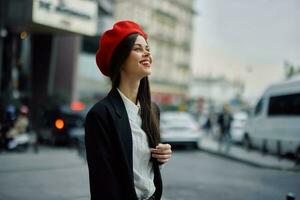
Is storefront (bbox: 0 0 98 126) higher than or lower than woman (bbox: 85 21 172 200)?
higher

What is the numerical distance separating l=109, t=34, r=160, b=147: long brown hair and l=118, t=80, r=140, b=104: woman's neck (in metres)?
0.04

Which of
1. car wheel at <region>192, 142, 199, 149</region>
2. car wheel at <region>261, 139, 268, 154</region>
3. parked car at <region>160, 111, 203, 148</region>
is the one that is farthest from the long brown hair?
car wheel at <region>192, 142, 199, 149</region>

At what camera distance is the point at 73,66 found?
24.3m

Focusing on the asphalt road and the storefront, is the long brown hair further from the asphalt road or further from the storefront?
Result: the storefront

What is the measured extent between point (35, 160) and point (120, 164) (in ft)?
30.5

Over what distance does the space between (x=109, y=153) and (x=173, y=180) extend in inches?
279

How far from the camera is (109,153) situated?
206 cm

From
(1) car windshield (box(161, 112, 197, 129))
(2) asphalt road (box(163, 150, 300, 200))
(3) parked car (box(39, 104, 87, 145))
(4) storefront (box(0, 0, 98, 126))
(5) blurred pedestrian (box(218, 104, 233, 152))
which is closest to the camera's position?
(2) asphalt road (box(163, 150, 300, 200))


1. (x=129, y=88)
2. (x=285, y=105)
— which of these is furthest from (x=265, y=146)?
(x=129, y=88)

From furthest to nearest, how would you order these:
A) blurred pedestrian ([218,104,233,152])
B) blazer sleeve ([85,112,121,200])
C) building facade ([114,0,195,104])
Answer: building facade ([114,0,195,104]) → blurred pedestrian ([218,104,233,152]) → blazer sleeve ([85,112,121,200])

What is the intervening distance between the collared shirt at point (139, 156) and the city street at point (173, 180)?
4.55 meters

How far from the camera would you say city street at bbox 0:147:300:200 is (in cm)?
712

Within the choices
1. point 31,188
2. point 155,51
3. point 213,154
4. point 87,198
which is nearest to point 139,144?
point 87,198

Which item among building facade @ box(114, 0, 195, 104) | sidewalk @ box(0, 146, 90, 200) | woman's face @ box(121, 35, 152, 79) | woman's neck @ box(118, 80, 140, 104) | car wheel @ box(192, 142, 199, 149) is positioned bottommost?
sidewalk @ box(0, 146, 90, 200)
